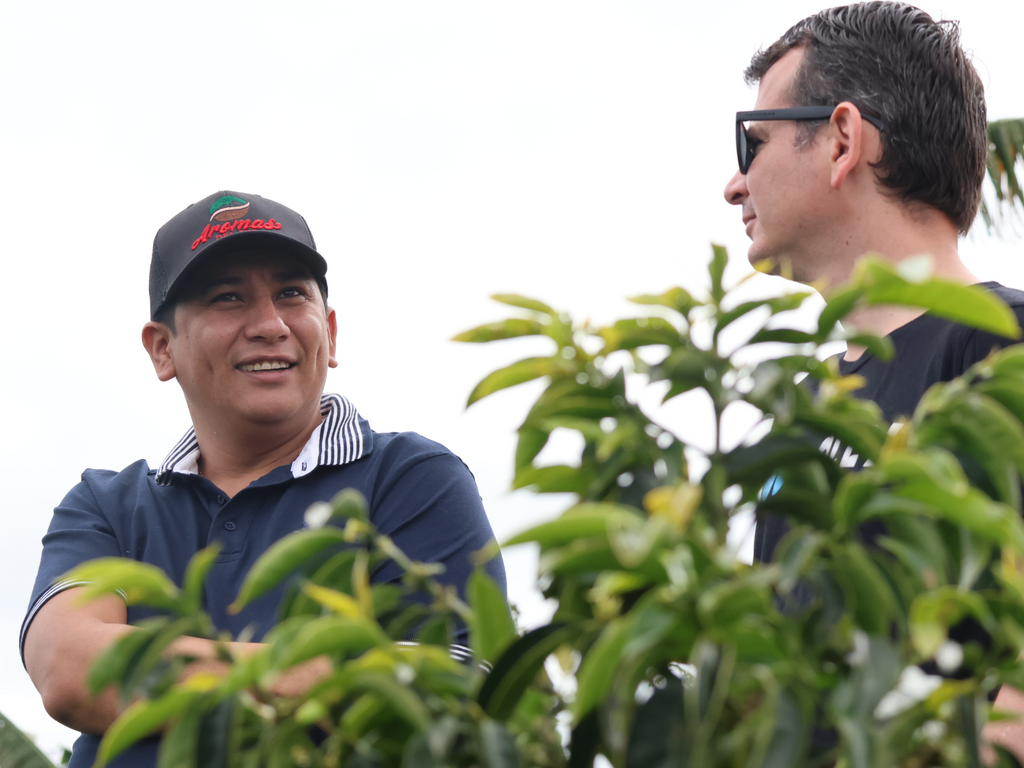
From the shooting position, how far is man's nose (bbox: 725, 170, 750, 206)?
2770 millimetres

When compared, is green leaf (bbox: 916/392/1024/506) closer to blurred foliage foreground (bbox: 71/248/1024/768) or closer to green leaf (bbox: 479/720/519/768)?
blurred foliage foreground (bbox: 71/248/1024/768)

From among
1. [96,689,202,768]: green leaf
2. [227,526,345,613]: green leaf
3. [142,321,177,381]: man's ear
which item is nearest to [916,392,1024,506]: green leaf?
[227,526,345,613]: green leaf

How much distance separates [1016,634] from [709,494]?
27cm

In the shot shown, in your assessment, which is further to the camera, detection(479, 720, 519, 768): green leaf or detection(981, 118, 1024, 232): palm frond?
detection(981, 118, 1024, 232): palm frond

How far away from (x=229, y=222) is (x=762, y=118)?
1.40 m

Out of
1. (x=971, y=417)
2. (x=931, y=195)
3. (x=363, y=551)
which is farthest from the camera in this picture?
(x=931, y=195)

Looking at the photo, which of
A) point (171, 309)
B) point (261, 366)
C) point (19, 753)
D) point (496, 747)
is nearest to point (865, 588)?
point (496, 747)

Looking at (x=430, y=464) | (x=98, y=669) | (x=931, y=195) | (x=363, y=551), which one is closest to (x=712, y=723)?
(x=363, y=551)

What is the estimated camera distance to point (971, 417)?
2.87ft

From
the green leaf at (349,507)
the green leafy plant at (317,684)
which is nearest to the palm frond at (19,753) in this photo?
the green leafy plant at (317,684)

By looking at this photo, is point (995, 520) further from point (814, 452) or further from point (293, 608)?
point (293, 608)

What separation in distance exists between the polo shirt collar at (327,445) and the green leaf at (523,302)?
5.33 ft

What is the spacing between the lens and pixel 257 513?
8.64 ft

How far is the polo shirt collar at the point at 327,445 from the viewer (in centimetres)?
261
